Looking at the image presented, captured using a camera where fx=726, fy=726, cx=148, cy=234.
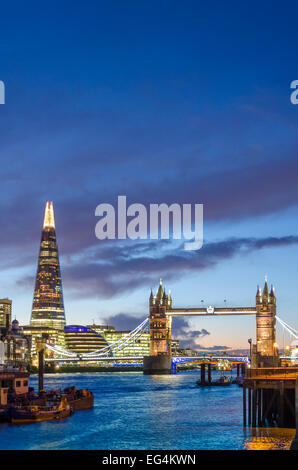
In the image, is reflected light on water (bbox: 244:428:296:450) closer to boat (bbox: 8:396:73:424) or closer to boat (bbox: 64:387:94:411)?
boat (bbox: 8:396:73:424)

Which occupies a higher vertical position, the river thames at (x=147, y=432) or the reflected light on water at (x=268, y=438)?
the reflected light on water at (x=268, y=438)

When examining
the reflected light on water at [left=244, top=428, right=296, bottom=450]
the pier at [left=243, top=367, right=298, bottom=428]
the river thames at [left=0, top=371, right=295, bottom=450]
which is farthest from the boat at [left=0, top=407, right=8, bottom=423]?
the reflected light on water at [left=244, top=428, right=296, bottom=450]

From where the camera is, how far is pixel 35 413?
54.1 m

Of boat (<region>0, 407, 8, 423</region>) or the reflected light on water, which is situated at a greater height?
boat (<region>0, 407, 8, 423</region>)

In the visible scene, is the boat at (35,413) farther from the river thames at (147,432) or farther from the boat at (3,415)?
the river thames at (147,432)

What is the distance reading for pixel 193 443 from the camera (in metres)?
47.5

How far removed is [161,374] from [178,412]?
4838 inches

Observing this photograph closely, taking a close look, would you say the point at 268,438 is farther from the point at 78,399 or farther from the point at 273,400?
the point at 78,399

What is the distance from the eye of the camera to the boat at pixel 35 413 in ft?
175

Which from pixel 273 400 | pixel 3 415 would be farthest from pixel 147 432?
pixel 3 415

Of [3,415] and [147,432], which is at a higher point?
[3,415]

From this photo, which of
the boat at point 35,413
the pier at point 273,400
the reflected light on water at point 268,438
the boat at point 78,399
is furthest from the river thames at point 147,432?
the pier at point 273,400

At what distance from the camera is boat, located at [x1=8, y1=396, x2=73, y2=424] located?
2096 inches
